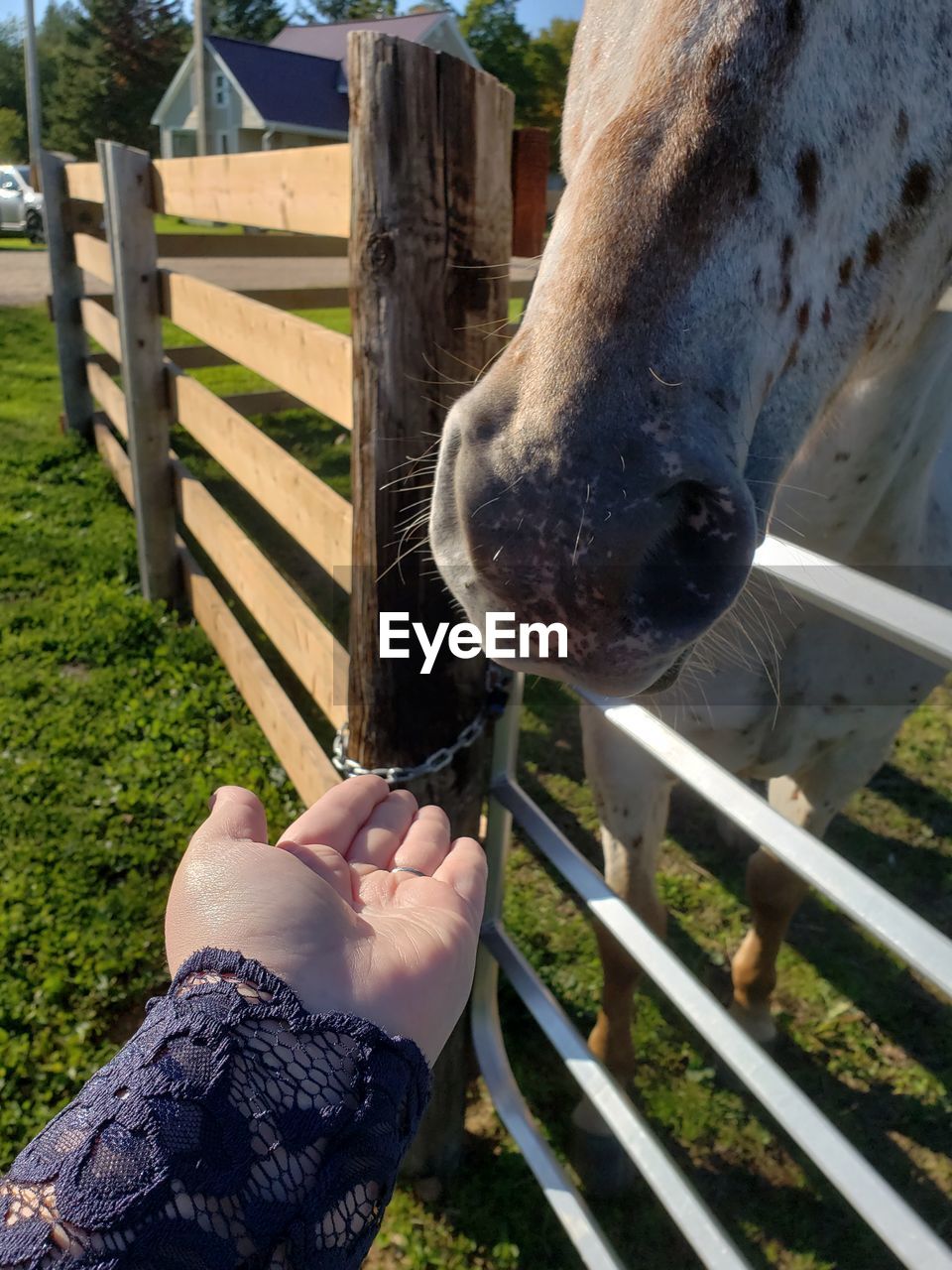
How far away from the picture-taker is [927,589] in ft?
7.29

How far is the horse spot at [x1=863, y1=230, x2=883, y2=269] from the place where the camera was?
52.2 inches

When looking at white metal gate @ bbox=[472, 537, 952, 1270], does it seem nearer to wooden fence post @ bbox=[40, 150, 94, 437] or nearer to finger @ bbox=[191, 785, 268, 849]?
finger @ bbox=[191, 785, 268, 849]

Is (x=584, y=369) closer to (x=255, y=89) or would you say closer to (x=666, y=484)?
(x=666, y=484)

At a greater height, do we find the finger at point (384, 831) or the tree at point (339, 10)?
the tree at point (339, 10)

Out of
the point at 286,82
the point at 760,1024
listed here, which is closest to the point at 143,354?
the point at 760,1024

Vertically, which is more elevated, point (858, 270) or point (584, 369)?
point (858, 270)

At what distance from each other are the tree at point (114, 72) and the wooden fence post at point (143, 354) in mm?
46084

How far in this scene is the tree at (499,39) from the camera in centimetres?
3316

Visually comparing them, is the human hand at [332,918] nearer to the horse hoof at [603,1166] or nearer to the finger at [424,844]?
the finger at [424,844]

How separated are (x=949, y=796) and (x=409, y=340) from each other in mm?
3291

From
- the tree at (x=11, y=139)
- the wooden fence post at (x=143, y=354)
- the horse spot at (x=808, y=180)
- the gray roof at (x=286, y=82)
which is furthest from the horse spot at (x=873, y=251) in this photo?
the tree at (x=11, y=139)

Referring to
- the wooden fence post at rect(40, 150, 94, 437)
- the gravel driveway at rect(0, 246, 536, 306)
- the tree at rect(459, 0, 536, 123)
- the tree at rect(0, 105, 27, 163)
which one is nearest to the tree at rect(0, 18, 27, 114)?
the tree at rect(0, 105, 27, 163)

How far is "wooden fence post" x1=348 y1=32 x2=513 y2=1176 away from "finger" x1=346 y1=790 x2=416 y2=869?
0.46 m

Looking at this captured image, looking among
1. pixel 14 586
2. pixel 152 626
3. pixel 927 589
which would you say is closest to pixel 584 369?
pixel 927 589
